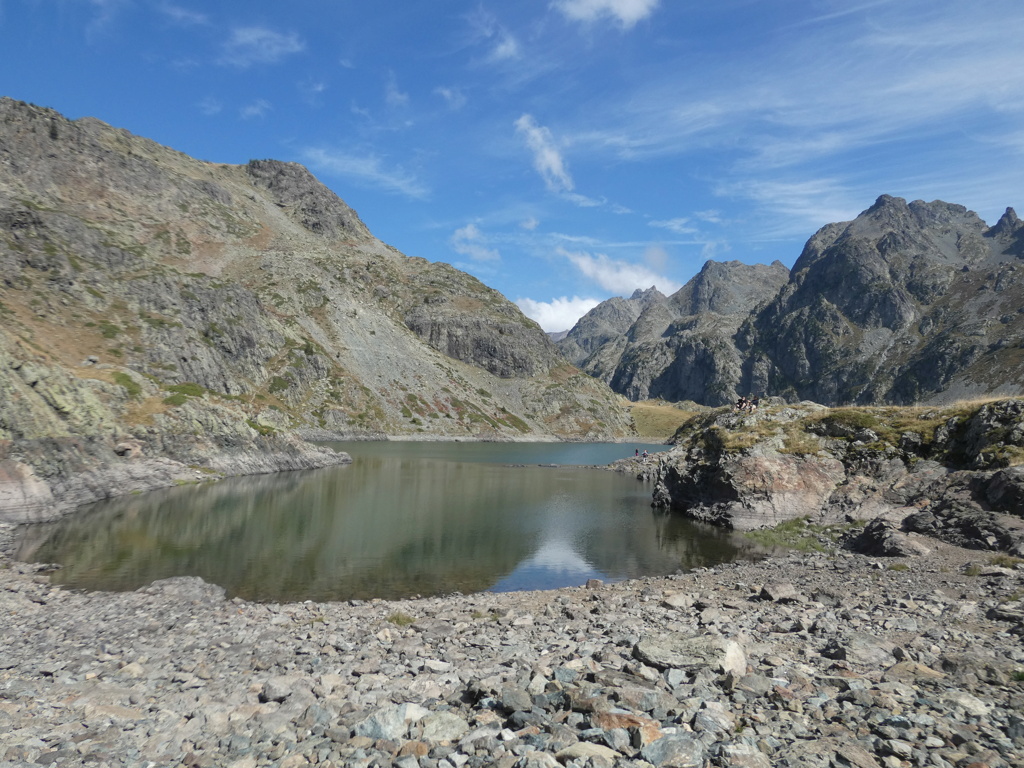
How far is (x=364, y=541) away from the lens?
4522cm

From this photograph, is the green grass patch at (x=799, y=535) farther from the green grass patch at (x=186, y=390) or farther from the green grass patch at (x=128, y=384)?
the green grass patch at (x=186, y=390)

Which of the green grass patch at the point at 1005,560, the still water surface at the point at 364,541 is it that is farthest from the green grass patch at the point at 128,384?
the green grass patch at the point at 1005,560

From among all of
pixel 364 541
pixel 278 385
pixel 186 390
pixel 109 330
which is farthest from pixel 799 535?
pixel 278 385

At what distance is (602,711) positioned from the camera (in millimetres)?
11445

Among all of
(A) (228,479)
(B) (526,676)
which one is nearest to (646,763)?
(B) (526,676)

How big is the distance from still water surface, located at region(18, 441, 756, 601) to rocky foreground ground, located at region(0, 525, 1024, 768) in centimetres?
775

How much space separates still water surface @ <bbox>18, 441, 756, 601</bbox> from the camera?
34.0m

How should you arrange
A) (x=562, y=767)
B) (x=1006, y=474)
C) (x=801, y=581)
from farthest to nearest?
1. (x=1006, y=474)
2. (x=801, y=581)
3. (x=562, y=767)

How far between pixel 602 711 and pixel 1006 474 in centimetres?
3595

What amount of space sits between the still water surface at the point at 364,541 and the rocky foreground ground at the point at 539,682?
775 cm

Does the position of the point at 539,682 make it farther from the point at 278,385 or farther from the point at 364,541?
the point at 278,385

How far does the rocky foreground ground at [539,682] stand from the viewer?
413 inches

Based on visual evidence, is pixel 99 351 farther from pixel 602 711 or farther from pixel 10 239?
pixel 602 711

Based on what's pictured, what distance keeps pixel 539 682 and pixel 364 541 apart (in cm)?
3461
